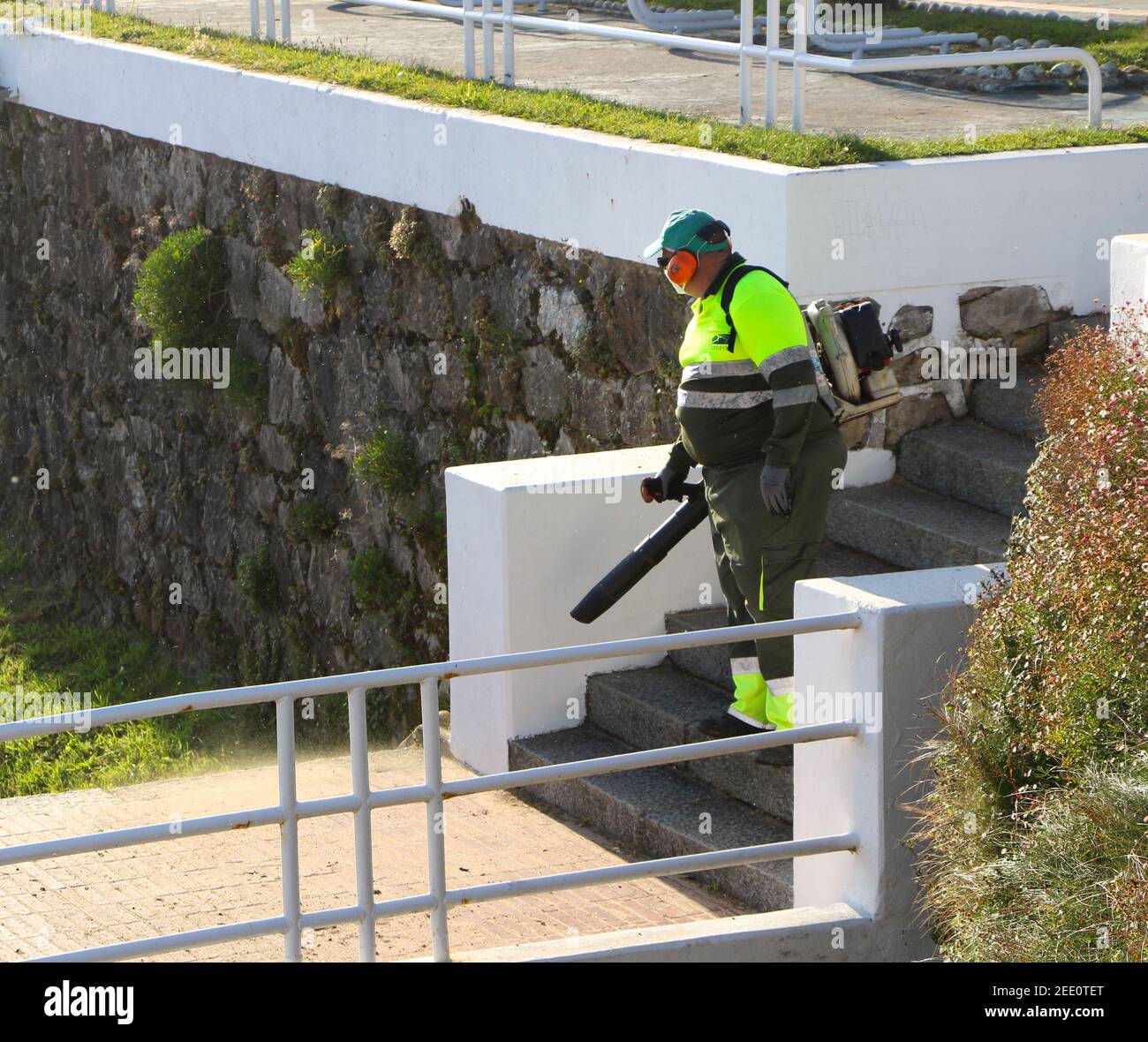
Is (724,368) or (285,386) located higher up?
(724,368)

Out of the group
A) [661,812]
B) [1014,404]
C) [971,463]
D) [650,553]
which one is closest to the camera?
[661,812]

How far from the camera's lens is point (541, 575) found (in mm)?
6719

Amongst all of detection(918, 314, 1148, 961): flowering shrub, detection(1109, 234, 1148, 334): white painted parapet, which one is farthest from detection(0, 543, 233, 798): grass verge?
detection(1109, 234, 1148, 334): white painted parapet

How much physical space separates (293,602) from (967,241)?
4.43 metres

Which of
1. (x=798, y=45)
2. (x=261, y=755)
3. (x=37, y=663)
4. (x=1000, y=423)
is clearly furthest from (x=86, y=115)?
(x=1000, y=423)

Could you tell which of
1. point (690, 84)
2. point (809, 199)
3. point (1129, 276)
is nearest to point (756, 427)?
point (809, 199)

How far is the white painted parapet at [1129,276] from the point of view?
6070mm

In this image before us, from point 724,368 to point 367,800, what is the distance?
2082mm

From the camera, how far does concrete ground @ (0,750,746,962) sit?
551 centimetres

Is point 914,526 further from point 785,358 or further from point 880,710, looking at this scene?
point 880,710

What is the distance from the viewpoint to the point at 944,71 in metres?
10.4

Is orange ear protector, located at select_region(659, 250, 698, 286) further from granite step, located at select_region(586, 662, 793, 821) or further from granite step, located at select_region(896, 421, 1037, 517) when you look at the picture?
granite step, located at select_region(896, 421, 1037, 517)

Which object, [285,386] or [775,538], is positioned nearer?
[775,538]

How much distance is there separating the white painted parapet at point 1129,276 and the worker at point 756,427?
0.99 meters
